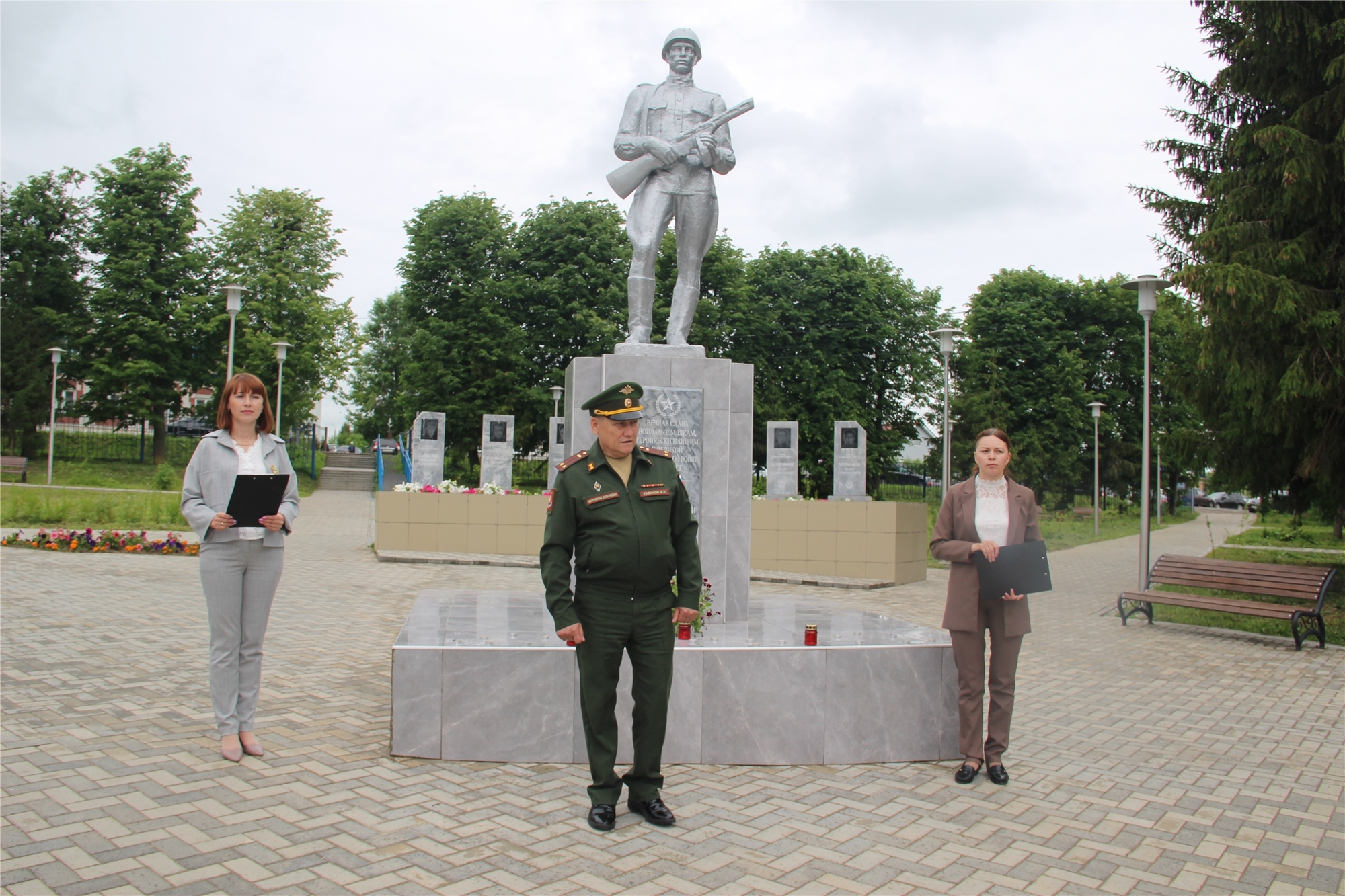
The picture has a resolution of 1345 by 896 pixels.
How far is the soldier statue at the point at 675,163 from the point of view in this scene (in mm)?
6711

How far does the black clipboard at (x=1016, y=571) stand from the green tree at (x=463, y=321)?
25595 mm

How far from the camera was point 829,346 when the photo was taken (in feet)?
109

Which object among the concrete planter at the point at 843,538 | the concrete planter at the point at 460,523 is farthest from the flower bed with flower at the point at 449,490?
the concrete planter at the point at 843,538

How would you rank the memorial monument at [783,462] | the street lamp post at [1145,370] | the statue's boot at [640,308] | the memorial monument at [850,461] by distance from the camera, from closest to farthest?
1. the statue's boot at [640,308]
2. the street lamp post at [1145,370]
3. the memorial monument at [850,461]
4. the memorial monument at [783,462]

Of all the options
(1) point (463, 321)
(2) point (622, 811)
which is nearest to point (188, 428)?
(1) point (463, 321)

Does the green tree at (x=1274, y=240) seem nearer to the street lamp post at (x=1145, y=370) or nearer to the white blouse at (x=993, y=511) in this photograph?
the street lamp post at (x=1145, y=370)

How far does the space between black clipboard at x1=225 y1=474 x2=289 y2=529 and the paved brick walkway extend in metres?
1.22

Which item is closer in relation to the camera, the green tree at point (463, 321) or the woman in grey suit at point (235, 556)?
the woman in grey suit at point (235, 556)

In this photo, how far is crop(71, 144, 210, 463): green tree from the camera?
3145cm

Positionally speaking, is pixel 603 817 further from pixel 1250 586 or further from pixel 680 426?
pixel 1250 586

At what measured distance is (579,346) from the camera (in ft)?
100

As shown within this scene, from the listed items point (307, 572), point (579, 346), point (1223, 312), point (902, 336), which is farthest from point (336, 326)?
point (1223, 312)

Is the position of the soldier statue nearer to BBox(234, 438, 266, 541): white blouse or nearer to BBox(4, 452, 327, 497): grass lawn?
BBox(234, 438, 266, 541): white blouse

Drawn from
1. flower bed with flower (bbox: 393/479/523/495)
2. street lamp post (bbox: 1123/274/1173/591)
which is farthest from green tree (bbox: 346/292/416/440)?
street lamp post (bbox: 1123/274/1173/591)
